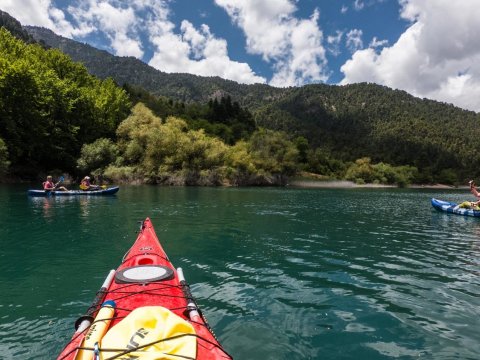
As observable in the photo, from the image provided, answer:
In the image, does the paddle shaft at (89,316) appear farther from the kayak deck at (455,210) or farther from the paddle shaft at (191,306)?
the kayak deck at (455,210)

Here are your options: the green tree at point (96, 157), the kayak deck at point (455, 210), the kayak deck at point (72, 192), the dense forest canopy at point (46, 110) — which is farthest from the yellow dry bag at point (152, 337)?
the green tree at point (96, 157)

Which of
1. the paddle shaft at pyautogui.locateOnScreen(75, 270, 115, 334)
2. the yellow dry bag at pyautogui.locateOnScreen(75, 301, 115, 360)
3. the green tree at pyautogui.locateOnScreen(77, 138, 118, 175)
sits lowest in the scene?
the paddle shaft at pyautogui.locateOnScreen(75, 270, 115, 334)

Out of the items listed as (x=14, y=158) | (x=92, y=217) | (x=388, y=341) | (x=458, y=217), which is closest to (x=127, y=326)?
(x=388, y=341)

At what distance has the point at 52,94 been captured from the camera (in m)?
53.5

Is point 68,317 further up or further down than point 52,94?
further down

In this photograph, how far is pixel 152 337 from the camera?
13.3 feet

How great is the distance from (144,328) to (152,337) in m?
0.20

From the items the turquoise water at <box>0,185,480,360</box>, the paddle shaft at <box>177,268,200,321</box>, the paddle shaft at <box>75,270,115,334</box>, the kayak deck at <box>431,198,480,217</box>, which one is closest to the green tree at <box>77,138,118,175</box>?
the turquoise water at <box>0,185,480,360</box>

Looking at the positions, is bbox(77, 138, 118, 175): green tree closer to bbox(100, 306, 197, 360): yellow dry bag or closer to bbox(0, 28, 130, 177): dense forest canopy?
bbox(0, 28, 130, 177): dense forest canopy

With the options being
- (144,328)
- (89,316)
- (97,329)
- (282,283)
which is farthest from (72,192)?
(144,328)

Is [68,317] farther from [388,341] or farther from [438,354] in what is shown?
[438,354]

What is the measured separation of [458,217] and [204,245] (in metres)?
20.5

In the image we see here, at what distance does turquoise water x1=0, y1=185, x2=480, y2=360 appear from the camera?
6.04m

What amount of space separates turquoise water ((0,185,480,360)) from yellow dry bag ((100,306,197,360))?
5.85ft
